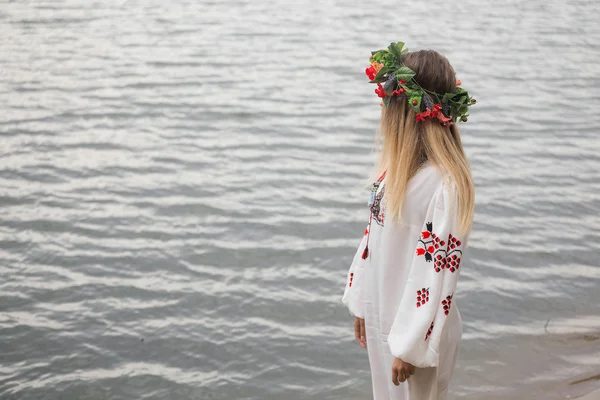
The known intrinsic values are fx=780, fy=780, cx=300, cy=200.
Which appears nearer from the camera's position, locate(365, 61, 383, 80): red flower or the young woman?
the young woman

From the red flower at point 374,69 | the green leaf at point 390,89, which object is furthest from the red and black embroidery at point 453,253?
the red flower at point 374,69

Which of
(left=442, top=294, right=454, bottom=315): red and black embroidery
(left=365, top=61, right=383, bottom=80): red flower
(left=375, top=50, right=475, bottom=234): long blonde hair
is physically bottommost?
(left=442, top=294, right=454, bottom=315): red and black embroidery

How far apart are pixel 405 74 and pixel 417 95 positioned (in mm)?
87

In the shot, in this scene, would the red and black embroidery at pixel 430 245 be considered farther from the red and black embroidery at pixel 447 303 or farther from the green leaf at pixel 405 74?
the green leaf at pixel 405 74

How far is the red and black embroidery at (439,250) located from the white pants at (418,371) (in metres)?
0.22

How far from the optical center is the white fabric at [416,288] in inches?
102

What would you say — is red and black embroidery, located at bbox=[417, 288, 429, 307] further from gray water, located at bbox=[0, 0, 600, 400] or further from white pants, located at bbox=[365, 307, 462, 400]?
Result: gray water, located at bbox=[0, 0, 600, 400]

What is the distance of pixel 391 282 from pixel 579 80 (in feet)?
24.5

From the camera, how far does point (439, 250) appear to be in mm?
2568

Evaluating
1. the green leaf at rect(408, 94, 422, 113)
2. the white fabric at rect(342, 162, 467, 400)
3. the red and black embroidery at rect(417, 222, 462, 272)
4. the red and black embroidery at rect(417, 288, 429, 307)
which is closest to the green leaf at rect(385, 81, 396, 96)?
the green leaf at rect(408, 94, 422, 113)

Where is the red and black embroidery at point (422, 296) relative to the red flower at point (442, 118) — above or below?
below

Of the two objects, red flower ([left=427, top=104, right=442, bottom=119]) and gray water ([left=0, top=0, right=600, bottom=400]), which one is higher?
red flower ([left=427, top=104, right=442, bottom=119])

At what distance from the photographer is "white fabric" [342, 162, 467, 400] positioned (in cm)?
258

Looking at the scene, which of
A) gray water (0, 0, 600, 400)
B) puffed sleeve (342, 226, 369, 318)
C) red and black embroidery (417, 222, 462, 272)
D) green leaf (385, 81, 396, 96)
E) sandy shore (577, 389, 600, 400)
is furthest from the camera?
gray water (0, 0, 600, 400)
